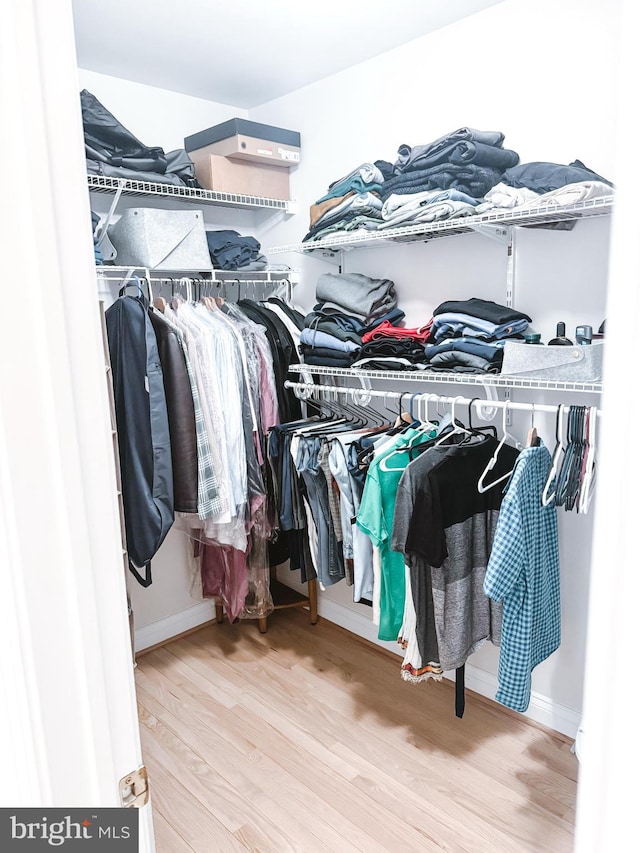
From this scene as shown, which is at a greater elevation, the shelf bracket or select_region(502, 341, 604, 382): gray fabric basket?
the shelf bracket

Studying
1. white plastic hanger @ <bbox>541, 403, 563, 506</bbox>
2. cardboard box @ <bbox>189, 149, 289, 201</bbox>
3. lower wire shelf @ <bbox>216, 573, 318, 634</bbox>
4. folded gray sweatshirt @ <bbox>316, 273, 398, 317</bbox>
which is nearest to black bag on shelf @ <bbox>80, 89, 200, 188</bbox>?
cardboard box @ <bbox>189, 149, 289, 201</bbox>

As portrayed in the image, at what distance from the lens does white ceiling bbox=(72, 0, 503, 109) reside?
210cm

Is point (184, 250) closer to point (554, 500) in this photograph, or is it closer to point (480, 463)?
point (480, 463)

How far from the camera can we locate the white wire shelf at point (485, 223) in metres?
1.77

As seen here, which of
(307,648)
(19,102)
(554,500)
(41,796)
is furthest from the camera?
(307,648)

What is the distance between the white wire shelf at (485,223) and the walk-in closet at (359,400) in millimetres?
12

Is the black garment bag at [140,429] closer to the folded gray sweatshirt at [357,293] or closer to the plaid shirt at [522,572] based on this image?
the folded gray sweatshirt at [357,293]

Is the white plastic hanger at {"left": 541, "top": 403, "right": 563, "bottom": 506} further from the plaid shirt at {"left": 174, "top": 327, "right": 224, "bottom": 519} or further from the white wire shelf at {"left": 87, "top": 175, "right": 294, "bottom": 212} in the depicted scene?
the white wire shelf at {"left": 87, "top": 175, "right": 294, "bottom": 212}

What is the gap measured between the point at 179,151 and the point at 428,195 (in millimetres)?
1202

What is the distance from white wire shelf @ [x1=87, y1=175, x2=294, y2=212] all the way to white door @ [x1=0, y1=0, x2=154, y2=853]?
1.74 meters

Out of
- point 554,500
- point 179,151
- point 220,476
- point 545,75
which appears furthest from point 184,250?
point 554,500

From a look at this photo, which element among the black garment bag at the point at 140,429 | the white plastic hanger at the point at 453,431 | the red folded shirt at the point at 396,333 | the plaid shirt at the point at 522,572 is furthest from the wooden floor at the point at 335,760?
the red folded shirt at the point at 396,333

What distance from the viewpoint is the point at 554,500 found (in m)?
1.88

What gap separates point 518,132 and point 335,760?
7.59ft
